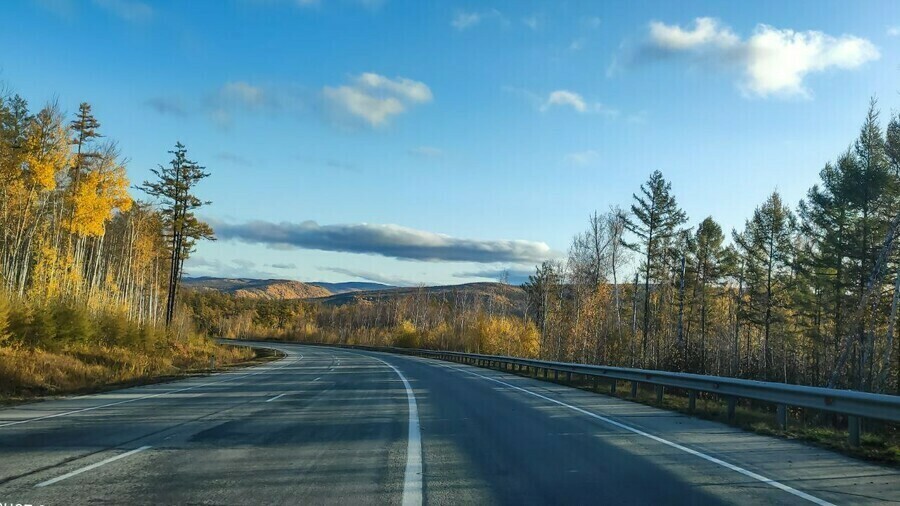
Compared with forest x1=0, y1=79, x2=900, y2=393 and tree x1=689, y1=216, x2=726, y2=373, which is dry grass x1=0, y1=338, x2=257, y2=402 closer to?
forest x1=0, y1=79, x2=900, y2=393

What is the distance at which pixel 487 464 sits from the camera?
7383 millimetres

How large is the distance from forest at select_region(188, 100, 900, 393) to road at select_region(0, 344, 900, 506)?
13694 mm

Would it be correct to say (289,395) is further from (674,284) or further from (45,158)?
(674,284)

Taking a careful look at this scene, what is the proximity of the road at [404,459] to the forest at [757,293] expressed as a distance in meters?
13.7

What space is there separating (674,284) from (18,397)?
58.1 meters

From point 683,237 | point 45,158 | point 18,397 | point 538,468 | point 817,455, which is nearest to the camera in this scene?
point 538,468

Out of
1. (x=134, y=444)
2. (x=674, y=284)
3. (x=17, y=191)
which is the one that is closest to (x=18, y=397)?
(x=134, y=444)

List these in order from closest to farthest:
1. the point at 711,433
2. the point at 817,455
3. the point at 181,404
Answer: the point at 817,455 → the point at 711,433 → the point at 181,404

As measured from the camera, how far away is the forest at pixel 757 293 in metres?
26.0

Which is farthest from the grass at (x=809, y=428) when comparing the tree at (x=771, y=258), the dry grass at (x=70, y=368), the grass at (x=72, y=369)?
the tree at (x=771, y=258)

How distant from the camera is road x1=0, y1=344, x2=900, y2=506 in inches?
233

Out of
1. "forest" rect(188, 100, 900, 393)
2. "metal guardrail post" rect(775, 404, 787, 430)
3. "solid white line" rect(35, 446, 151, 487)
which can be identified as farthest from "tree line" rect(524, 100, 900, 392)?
"solid white line" rect(35, 446, 151, 487)

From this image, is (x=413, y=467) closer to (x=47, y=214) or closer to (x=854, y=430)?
(x=854, y=430)

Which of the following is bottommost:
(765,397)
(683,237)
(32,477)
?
(32,477)
